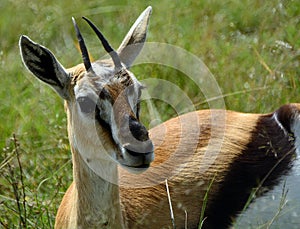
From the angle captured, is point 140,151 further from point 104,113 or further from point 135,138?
point 104,113

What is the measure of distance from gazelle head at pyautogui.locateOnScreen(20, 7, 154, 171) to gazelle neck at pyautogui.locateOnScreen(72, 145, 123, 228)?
12cm

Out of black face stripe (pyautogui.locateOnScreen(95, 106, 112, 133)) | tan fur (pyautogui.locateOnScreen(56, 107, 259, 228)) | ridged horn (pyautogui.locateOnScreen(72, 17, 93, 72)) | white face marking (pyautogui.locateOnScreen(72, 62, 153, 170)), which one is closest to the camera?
white face marking (pyautogui.locateOnScreen(72, 62, 153, 170))

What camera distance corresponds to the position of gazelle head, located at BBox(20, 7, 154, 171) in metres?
4.30

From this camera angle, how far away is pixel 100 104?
444cm

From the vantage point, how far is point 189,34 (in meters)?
7.79

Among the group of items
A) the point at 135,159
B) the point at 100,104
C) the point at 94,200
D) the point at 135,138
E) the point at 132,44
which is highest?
the point at 132,44

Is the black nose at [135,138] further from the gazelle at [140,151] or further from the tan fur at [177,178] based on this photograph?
the tan fur at [177,178]

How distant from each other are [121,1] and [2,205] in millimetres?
3925

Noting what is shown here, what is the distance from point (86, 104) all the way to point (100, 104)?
3.6 inches

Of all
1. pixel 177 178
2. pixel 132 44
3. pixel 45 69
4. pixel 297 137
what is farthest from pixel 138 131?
pixel 297 137

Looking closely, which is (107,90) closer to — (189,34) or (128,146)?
(128,146)

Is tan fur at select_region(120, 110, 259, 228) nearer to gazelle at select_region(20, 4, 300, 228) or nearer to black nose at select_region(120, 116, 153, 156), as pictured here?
gazelle at select_region(20, 4, 300, 228)

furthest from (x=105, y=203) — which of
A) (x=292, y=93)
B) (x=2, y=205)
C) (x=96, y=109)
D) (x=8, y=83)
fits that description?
(x=8, y=83)

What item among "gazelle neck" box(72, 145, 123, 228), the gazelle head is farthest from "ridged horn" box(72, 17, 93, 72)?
"gazelle neck" box(72, 145, 123, 228)
